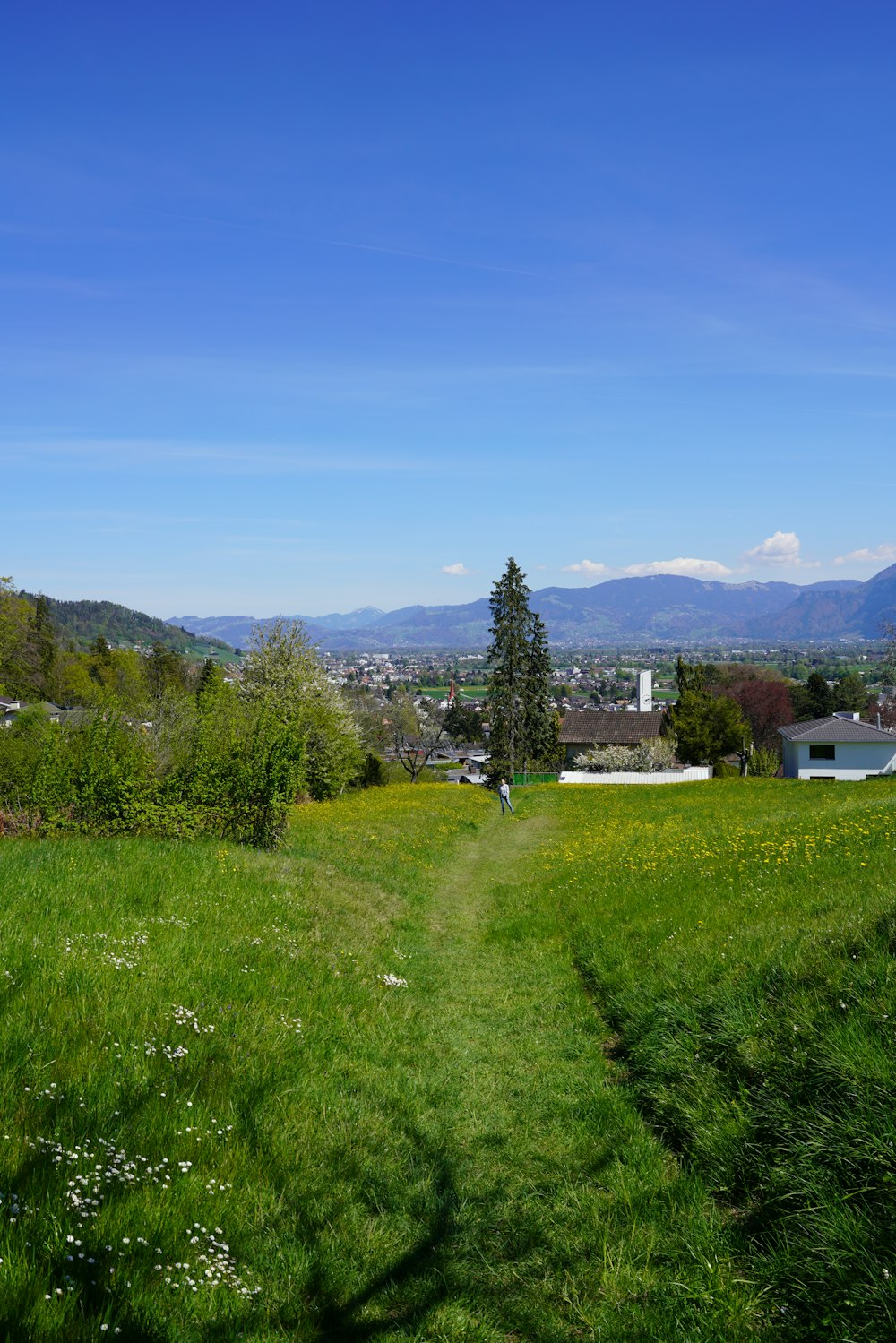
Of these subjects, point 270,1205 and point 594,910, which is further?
point 594,910

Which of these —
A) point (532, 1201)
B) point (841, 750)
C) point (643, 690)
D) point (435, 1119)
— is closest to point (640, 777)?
point (841, 750)

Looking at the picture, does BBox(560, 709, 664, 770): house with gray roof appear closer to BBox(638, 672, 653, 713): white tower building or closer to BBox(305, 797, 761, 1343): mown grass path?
BBox(638, 672, 653, 713): white tower building

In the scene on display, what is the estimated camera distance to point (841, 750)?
6388 cm

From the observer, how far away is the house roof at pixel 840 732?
207 feet

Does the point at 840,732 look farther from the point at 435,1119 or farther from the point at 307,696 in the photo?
the point at 435,1119

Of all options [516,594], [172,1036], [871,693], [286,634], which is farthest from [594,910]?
[871,693]

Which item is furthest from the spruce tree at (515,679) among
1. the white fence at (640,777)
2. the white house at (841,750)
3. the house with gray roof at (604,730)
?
the house with gray roof at (604,730)

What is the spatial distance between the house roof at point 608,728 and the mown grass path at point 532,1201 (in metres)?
80.0

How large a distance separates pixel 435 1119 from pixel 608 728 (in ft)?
283

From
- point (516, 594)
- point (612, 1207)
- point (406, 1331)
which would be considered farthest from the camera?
point (516, 594)

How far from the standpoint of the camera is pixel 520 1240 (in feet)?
17.3

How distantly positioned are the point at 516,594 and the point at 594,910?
46.2 meters

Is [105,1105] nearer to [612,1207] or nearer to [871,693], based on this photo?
[612,1207]

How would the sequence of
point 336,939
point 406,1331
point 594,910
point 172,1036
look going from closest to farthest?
point 406,1331
point 172,1036
point 336,939
point 594,910
